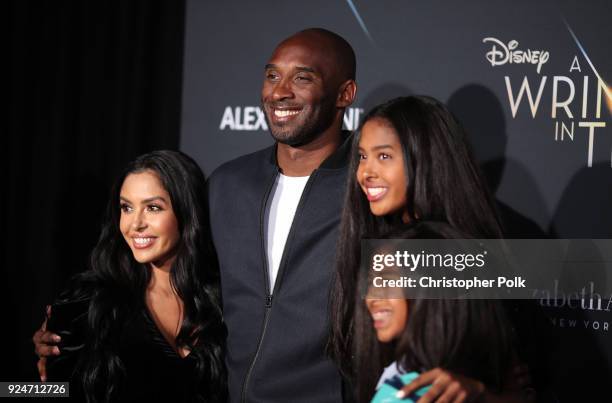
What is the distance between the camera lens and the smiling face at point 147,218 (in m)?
2.55

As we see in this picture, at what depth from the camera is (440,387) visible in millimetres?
1590

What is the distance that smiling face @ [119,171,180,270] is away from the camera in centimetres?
255

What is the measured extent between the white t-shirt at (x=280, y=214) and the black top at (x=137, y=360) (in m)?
0.47

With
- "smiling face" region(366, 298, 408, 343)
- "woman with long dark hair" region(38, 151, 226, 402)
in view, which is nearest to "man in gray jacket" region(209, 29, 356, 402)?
"woman with long dark hair" region(38, 151, 226, 402)

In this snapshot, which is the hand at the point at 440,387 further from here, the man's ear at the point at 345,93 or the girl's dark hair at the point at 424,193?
the man's ear at the point at 345,93

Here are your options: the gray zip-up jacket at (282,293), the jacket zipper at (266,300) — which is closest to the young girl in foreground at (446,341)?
the gray zip-up jacket at (282,293)

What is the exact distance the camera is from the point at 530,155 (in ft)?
10.1

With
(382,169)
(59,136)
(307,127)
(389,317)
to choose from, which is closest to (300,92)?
(307,127)

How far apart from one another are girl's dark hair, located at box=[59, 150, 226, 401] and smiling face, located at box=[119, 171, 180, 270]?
0.03 m

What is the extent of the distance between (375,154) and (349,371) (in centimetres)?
67

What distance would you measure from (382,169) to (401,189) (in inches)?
3.1

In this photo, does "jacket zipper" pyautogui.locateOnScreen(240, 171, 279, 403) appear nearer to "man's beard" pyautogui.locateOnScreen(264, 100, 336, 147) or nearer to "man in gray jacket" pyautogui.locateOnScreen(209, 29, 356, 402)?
"man in gray jacket" pyautogui.locateOnScreen(209, 29, 356, 402)

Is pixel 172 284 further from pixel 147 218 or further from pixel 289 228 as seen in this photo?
pixel 289 228

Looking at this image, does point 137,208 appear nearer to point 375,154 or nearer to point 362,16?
point 375,154
